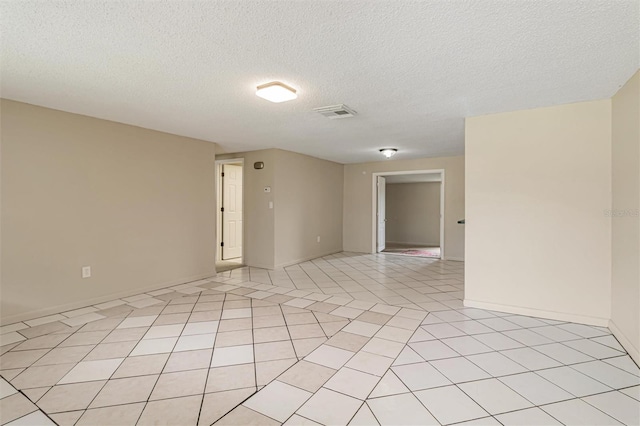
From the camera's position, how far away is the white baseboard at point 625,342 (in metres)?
2.28

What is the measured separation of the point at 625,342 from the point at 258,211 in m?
4.96

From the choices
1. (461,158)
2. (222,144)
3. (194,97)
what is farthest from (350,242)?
(194,97)

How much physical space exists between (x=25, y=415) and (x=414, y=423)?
2.12 metres

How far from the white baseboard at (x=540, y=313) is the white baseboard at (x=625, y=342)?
0.36 feet

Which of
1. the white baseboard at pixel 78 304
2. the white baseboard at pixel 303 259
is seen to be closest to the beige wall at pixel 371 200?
the white baseboard at pixel 303 259

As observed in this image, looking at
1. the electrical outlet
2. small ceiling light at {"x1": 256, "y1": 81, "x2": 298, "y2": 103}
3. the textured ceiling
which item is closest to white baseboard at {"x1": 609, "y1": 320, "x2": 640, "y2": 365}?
the textured ceiling

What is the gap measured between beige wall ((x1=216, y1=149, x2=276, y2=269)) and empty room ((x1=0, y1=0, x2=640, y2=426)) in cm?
66

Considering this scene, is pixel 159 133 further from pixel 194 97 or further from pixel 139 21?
pixel 139 21

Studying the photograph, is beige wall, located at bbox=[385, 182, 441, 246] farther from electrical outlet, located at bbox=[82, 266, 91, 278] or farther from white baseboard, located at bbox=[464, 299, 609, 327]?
electrical outlet, located at bbox=[82, 266, 91, 278]

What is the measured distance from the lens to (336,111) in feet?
10.8

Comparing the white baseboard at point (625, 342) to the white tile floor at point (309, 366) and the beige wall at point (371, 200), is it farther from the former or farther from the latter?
the beige wall at point (371, 200)

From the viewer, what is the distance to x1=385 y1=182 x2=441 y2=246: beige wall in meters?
9.55

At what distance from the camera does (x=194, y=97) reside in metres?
2.95

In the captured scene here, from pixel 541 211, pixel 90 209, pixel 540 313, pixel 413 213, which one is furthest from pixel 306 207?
pixel 413 213
